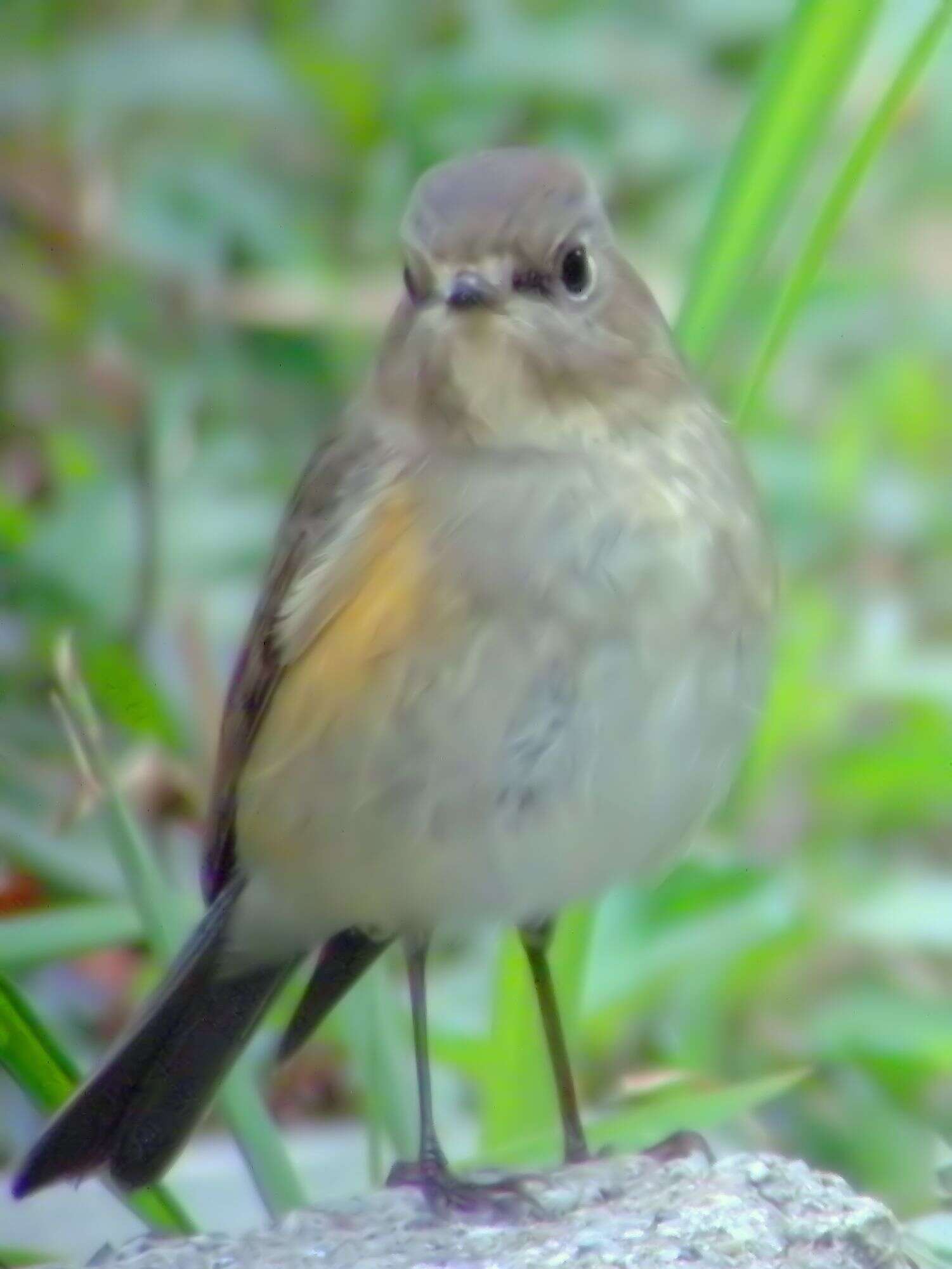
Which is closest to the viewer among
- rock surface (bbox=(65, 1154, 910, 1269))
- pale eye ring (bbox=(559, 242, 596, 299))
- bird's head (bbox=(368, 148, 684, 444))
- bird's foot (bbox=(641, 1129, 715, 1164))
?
rock surface (bbox=(65, 1154, 910, 1269))

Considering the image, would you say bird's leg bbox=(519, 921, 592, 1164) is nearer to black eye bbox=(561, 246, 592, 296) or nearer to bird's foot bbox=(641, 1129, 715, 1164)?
bird's foot bbox=(641, 1129, 715, 1164)

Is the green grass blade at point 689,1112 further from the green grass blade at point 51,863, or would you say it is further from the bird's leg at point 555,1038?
the green grass blade at point 51,863

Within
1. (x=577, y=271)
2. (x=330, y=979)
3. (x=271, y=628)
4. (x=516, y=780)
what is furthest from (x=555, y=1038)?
(x=577, y=271)

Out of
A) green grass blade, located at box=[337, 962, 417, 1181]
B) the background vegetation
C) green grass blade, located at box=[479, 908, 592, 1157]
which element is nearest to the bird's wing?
the background vegetation

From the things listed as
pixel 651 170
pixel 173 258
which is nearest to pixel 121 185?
pixel 173 258

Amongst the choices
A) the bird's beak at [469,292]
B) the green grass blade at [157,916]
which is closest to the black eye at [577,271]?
the bird's beak at [469,292]

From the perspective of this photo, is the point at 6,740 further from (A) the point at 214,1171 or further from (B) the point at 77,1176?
(B) the point at 77,1176

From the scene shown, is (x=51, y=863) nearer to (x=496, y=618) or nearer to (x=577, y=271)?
(x=496, y=618)
